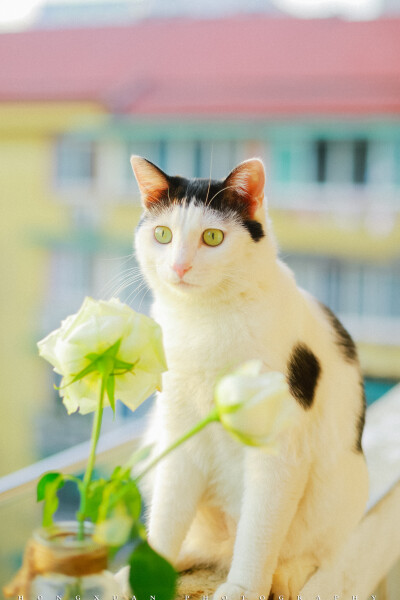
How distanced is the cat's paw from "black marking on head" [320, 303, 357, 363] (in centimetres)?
28

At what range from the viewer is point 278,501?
58 cm

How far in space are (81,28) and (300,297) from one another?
5633 mm

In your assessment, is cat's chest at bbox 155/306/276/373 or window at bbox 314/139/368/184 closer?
cat's chest at bbox 155/306/276/373

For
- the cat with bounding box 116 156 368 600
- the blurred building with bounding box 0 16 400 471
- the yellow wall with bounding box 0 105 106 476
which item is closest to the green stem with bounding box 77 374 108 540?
the cat with bounding box 116 156 368 600

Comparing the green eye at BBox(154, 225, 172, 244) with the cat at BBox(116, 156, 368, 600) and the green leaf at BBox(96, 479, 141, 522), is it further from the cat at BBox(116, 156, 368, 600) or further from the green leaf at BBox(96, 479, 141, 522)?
the green leaf at BBox(96, 479, 141, 522)

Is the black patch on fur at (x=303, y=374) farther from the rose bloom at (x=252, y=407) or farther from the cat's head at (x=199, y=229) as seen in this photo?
the rose bloom at (x=252, y=407)

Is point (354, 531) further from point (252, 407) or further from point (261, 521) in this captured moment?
point (252, 407)

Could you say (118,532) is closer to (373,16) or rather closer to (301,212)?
(301,212)

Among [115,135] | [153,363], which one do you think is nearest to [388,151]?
[115,135]

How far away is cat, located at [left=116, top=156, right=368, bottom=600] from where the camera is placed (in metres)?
0.59

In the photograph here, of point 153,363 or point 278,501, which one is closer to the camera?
point 153,363

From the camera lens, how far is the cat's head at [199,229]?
1.98 ft

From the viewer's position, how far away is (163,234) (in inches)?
25.4

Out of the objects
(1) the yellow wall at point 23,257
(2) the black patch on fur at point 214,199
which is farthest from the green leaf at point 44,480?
(1) the yellow wall at point 23,257
